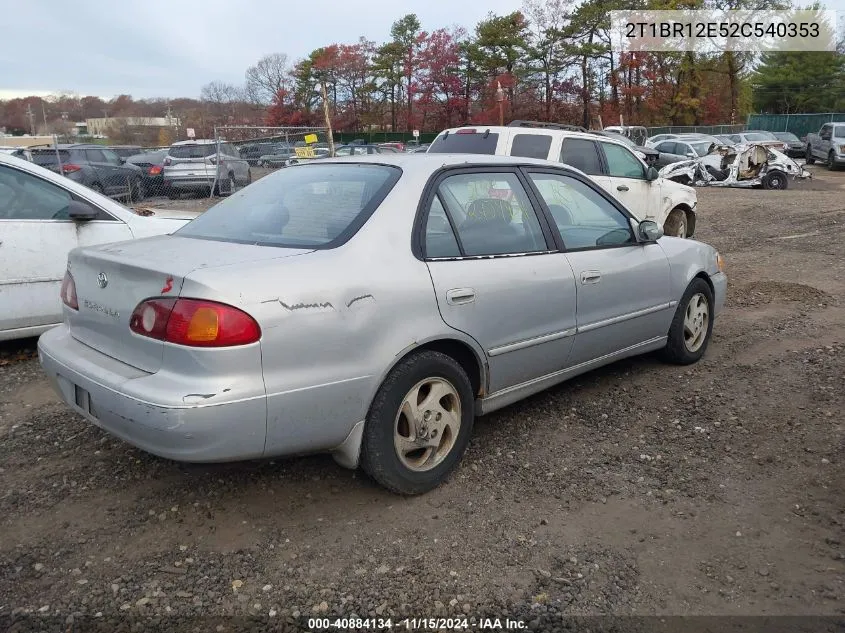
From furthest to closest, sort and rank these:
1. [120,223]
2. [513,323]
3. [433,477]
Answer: [120,223], [513,323], [433,477]

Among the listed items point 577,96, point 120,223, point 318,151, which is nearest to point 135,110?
point 577,96

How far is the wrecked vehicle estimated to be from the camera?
20.2 metres

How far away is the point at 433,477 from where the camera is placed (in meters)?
3.31

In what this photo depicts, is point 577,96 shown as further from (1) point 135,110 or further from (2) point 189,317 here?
(2) point 189,317

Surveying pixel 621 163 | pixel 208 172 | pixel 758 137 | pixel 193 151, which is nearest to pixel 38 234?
pixel 621 163

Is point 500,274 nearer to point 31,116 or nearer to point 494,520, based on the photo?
point 494,520

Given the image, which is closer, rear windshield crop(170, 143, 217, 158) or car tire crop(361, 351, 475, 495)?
car tire crop(361, 351, 475, 495)

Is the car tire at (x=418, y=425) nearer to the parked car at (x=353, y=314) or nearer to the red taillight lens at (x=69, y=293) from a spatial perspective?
the parked car at (x=353, y=314)

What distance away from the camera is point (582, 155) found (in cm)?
852

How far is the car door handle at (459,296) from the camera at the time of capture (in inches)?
130

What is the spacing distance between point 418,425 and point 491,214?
1.21m

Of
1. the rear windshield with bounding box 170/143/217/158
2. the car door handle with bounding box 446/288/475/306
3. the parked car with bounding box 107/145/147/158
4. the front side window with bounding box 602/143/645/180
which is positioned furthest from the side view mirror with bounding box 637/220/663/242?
the rear windshield with bounding box 170/143/217/158

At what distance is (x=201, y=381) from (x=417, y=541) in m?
1.10

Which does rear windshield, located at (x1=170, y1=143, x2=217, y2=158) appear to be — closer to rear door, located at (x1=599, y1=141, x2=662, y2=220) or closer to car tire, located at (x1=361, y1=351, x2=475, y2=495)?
rear door, located at (x1=599, y1=141, x2=662, y2=220)
